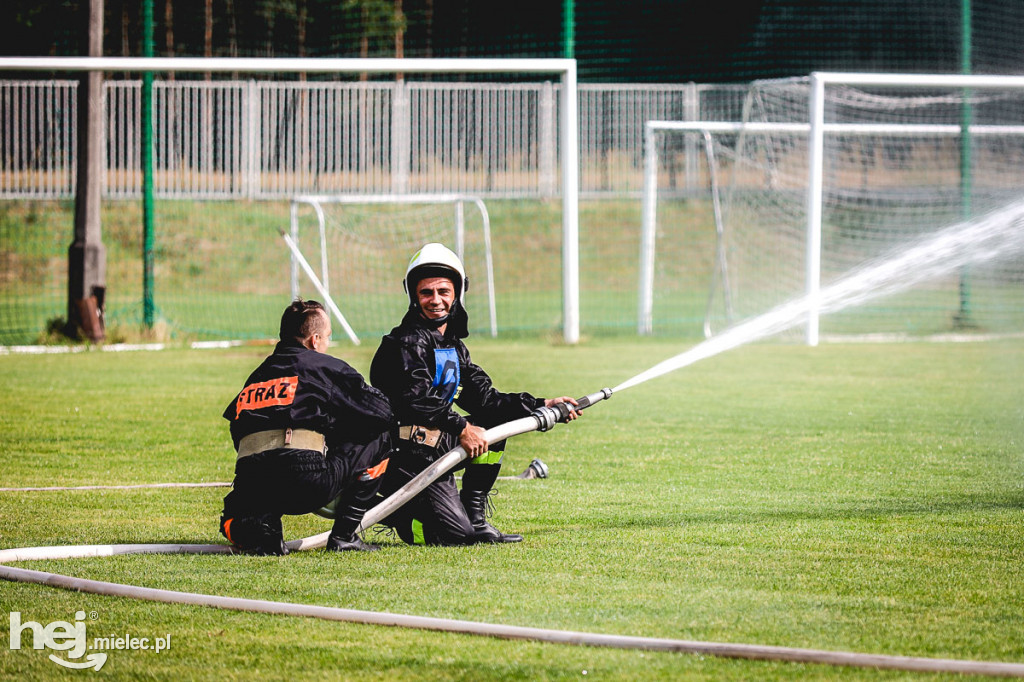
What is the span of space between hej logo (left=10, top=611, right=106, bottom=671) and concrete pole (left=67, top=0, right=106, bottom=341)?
1316cm

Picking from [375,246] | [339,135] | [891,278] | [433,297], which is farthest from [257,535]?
[375,246]

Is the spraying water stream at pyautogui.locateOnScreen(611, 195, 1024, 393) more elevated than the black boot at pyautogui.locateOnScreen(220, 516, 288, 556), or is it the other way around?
the spraying water stream at pyautogui.locateOnScreen(611, 195, 1024, 393)

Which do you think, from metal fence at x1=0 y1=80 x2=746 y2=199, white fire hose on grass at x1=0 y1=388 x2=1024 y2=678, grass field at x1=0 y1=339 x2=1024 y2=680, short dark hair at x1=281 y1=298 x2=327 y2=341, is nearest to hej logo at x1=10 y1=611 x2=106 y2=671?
grass field at x1=0 y1=339 x2=1024 y2=680

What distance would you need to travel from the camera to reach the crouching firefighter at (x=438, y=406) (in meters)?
5.75

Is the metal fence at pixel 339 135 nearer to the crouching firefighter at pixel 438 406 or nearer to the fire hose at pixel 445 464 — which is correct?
the crouching firefighter at pixel 438 406

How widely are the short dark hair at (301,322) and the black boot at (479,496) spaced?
0.94 m

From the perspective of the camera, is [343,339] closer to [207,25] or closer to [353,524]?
[207,25]

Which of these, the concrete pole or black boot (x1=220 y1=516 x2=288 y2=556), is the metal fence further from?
black boot (x1=220 y1=516 x2=288 y2=556)

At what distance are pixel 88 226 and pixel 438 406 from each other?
12.7 m

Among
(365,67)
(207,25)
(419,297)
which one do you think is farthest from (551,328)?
(419,297)

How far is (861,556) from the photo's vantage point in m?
5.42

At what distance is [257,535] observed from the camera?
5512 mm

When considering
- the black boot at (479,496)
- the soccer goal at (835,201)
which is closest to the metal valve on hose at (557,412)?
the black boot at (479,496)

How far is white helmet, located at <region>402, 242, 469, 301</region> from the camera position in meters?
5.89
